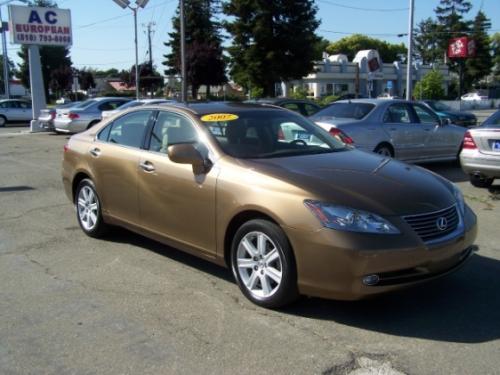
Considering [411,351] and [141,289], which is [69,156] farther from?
[411,351]

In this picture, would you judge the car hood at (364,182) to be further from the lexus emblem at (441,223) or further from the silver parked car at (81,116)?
the silver parked car at (81,116)

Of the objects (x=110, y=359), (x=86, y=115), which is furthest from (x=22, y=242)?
(x=86, y=115)

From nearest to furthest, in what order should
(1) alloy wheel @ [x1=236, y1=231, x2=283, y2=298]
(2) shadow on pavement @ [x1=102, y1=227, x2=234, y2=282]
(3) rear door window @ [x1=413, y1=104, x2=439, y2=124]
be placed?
(1) alloy wheel @ [x1=236, y1=231, x2=283, y2=298], (2) shadow on pavement @ [x1=102, y1=227, x2=234, y2=282], (3) rear door window @ [x1=413, y1=104, x2=439, y2=124]

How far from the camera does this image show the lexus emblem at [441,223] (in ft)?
13.9

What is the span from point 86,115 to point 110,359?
19.1 metres

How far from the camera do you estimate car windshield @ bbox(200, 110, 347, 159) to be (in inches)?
199

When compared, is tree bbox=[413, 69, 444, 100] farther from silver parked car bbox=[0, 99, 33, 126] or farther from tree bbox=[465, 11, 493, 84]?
tree bbox=[465, 11, 493, 84]

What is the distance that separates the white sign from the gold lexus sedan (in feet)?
72.7

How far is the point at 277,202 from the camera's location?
13.8 feet

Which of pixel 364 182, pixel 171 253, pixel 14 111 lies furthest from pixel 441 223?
pixel 14 111

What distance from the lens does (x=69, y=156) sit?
6891 mm

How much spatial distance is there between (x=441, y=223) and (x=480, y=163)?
540 centimetres

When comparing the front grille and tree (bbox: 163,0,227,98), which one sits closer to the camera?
the front grille

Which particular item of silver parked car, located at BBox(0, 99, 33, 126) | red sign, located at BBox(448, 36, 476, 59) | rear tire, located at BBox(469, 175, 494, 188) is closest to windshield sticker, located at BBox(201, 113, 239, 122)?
rear tire, located at BBox(469, 175, 494, 188)
